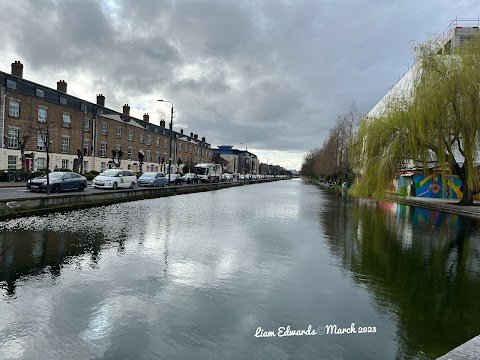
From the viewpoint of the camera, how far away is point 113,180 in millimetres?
26359

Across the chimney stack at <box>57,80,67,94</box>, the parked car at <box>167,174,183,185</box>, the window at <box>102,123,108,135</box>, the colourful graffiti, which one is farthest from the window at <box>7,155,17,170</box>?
the colourful graffiti

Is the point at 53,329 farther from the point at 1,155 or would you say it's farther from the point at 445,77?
the point at 1,155

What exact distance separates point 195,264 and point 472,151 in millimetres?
22520

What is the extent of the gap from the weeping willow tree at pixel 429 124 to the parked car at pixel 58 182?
62.6 feet

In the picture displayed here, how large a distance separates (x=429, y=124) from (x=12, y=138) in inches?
1489

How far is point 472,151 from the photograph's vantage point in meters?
23.4

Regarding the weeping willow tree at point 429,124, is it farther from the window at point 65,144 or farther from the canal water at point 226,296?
the window at point 65,144

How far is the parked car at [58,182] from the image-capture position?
66.6 feet

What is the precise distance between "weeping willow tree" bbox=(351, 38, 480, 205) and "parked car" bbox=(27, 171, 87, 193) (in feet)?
62.6

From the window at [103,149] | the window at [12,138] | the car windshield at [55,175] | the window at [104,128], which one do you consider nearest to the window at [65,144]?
the window at [103,149]

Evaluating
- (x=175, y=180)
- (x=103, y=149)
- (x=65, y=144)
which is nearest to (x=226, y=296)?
(x=175, y=180)

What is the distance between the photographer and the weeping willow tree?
2273 cm

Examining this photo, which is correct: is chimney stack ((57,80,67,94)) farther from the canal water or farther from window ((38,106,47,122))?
the canal water

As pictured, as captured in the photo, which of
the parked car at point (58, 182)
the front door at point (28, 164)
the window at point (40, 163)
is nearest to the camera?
the parked car at point (58, 182)
